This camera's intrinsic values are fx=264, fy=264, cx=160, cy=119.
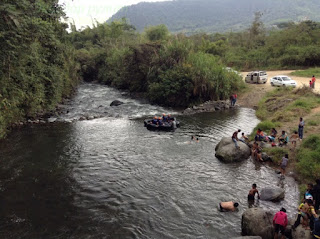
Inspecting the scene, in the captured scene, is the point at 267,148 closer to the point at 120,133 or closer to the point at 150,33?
the point at 120,133

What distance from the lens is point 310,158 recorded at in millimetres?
14562

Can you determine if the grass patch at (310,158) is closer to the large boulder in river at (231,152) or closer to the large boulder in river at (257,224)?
the large boulder in river at (231,152)

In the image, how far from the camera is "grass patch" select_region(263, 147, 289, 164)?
53.7 feet

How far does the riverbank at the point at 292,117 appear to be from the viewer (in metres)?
14.6

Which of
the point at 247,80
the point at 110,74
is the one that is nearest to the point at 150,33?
the point at 110,74

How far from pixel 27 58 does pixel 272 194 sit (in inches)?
772

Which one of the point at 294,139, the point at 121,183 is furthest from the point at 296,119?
the point at 121,183

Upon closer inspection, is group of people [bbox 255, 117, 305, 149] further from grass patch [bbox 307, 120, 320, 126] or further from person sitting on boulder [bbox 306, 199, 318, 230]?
person sitting on boulder [bbox 306, 199, 318, 230]

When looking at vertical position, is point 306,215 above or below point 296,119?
below

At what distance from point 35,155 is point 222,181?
12.2 meters

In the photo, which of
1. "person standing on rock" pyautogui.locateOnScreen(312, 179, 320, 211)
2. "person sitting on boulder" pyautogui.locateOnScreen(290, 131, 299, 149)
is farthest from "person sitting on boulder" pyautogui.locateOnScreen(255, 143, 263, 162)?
"person standing on rock" pyautogui.locateOnScreen(312, 179, 320, 211)

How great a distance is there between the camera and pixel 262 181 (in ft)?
47.9

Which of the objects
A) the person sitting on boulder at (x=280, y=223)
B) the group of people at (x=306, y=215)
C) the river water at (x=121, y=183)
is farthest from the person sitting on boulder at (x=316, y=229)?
the river water at (x=121, y=183)

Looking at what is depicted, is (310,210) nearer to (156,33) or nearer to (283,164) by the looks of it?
(283,164)
